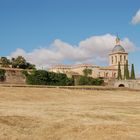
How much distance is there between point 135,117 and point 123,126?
12.2 feet

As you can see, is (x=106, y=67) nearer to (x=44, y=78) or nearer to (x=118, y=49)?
(x=118, y=49)

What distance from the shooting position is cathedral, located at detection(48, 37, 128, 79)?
378 feet

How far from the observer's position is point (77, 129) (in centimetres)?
1588

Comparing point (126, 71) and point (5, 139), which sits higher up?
point (126, 71)

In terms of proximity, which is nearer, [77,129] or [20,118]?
[77,129]

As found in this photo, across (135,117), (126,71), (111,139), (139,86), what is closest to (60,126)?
(111,139)

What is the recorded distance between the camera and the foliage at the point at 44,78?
224 feet

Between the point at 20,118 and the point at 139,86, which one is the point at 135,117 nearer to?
the point at 20,118

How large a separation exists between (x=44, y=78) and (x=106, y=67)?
55.0 m

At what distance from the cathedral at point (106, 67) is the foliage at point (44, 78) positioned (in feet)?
112

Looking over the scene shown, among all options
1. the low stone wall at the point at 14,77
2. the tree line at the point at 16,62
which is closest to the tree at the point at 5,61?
the tree line at the point at 16,62

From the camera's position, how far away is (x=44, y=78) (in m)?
68.9

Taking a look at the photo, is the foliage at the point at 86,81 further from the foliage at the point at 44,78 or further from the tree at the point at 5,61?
the tree at the point at 5,61

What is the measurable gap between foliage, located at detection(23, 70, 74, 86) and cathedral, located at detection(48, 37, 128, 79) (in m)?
34.2
